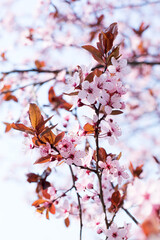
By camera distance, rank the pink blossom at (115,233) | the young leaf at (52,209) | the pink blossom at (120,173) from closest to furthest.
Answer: the pink blossom at (115,233) → the pink blossom at (120,173) → the young leaf at (52,209)

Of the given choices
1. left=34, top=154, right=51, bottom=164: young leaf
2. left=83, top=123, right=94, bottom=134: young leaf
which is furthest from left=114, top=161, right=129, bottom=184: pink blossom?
left=34, top=154, right=51, bottom=164: young leaf

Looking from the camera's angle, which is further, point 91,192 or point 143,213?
point 91,192

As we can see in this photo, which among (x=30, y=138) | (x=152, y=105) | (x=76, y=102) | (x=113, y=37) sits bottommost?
(x=30, y=138)

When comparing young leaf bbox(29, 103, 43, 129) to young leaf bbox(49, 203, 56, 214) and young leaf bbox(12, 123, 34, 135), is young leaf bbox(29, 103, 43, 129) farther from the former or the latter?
young leaf bbox(49, 203, 56, 214)

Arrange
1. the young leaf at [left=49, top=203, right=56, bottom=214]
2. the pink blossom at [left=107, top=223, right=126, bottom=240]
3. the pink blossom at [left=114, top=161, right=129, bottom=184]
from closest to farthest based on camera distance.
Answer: the pink blossom at [left=107, top=223, right=126, bottom=240], the pink blossom at [left=114, top=161, right=129, bottom=184], the young leaf at [left=49, top=203, right=56, bottom=214]

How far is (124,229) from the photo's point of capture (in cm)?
118

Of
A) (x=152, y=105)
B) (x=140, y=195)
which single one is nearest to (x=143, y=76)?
(x=152, y=105)

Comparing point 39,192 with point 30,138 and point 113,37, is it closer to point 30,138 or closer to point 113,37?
point 30,138

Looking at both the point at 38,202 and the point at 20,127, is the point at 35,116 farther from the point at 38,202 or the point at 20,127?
the point at 38,202

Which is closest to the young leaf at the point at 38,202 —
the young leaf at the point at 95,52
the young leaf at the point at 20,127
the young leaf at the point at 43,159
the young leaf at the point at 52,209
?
the young leaf at the point at 52,209

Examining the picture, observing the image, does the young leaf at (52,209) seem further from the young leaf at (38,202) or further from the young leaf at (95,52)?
the young leaf at (95,52)

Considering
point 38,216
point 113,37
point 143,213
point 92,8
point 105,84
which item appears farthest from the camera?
point 92,8

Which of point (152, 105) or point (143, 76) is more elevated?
point (143, 76)

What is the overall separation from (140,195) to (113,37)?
74cm
